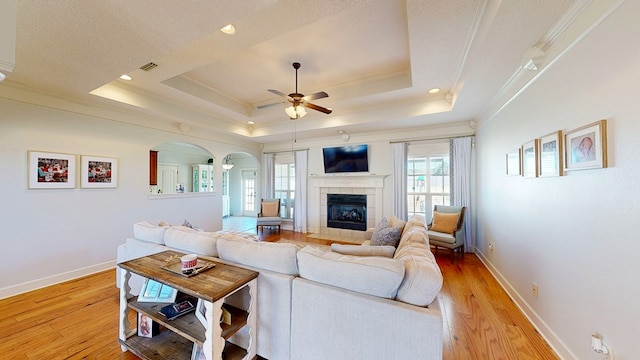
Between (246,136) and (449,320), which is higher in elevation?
(246,136)

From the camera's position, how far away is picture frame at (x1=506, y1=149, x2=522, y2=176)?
8.37ft

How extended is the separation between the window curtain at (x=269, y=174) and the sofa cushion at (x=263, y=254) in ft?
15.8

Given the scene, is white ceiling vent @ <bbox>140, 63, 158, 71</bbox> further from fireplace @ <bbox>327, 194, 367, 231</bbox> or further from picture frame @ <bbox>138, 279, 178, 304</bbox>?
fireplace @ <bbox>327, 194, 367, 231</bbox>

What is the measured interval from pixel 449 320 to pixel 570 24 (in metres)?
2.69

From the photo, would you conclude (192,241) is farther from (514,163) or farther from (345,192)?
(345,192)

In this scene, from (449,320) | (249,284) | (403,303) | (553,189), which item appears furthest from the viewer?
(449,320)

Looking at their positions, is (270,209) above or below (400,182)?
below

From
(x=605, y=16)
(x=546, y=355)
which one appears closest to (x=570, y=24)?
(x=605, y=16)

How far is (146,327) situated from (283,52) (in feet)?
10.2

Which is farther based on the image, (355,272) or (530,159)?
(530,159)

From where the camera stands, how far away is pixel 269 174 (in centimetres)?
675

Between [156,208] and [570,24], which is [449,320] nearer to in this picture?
[570,24]

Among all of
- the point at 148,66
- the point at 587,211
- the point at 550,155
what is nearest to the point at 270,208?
the point at 148,66

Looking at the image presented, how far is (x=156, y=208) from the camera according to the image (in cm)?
429
